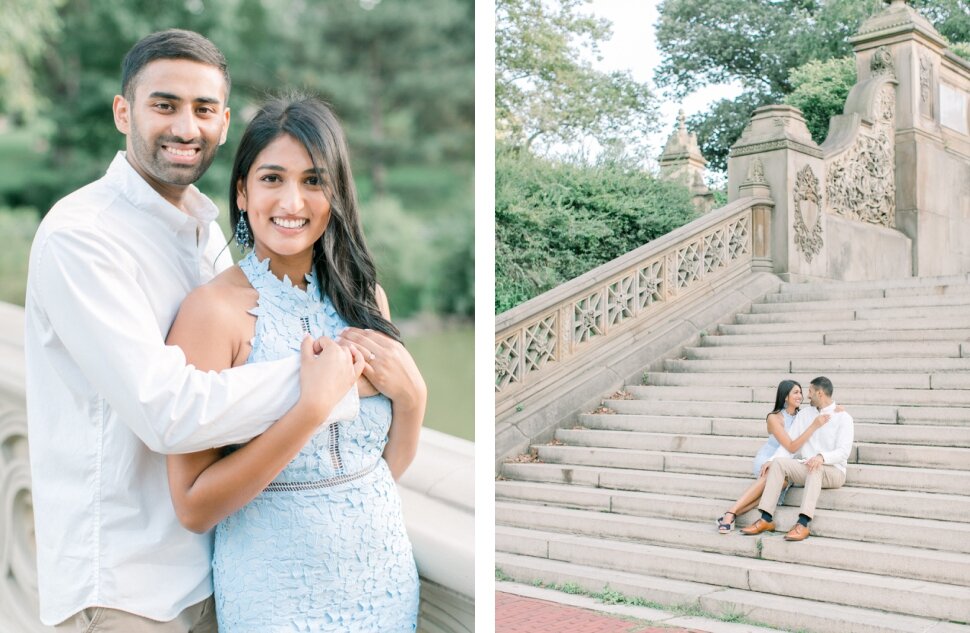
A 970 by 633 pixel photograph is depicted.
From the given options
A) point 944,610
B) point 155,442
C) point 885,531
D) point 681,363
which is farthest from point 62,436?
point 681,363

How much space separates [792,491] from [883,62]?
19.7ft

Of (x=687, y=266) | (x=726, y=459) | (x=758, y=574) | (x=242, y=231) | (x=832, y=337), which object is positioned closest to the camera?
(x=242, y=231)

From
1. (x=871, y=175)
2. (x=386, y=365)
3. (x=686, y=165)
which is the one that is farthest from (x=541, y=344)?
(x=386, y=365)

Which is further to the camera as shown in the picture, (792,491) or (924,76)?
(924,76)

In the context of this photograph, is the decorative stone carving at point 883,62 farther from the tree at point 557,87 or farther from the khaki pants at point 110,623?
the khaki pants at point 110,623

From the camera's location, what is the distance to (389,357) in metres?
1.88

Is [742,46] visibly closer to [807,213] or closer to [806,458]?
[807,213]

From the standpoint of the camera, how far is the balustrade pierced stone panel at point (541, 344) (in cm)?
826

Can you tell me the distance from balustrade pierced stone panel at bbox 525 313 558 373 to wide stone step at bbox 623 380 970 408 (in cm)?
92

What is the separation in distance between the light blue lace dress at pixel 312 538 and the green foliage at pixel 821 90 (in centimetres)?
1026

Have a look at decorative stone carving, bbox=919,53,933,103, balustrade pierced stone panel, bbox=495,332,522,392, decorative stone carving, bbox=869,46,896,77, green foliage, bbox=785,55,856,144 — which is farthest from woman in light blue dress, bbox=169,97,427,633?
green foliage, bbox=785,55,856,144

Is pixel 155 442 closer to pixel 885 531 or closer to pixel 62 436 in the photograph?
pixel 62 436

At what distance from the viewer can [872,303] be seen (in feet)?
26.3

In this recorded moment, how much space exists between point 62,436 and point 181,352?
325 millimetres
